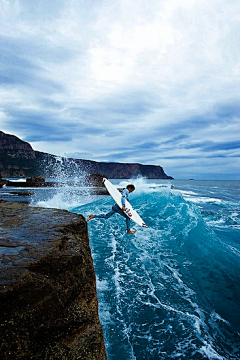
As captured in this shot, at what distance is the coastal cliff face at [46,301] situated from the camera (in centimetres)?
210

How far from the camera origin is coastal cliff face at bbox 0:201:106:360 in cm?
210

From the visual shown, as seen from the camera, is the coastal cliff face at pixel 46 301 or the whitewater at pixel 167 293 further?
the whitewater at pixel 167 293

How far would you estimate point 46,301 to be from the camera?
7.91ft

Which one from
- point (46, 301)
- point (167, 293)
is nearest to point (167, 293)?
point (167, 293)

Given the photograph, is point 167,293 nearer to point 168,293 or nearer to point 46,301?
point 168,293

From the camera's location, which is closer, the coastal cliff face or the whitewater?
the coastal cliff face

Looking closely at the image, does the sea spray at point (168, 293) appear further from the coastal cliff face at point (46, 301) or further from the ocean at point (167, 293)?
the coastal cliff face at point (46, 301)

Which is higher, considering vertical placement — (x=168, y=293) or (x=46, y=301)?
(x=46, y=301)

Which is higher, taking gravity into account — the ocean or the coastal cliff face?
the coastal cliff face

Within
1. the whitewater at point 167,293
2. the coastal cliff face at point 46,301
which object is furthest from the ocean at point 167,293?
the coastal cliff face at point 46,301

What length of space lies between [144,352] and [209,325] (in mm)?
1585

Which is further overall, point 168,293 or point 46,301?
point 168,293

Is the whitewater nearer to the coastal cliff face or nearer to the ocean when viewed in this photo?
the ocean

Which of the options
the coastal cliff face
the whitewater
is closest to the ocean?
the whitewater
